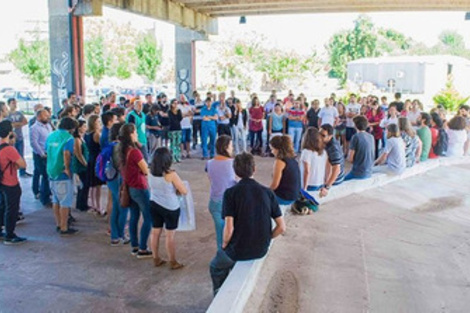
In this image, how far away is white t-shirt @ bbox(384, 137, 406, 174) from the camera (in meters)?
10.0

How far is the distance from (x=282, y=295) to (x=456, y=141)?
9230 mm

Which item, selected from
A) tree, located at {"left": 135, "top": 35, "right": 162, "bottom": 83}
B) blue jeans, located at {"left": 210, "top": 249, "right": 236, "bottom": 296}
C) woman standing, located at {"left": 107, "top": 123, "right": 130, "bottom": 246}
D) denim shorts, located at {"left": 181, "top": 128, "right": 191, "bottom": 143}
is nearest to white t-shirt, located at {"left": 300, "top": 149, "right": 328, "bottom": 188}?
woman standing, located at {"left": 107, "top": 123, "right": 130, "bottom": 246}

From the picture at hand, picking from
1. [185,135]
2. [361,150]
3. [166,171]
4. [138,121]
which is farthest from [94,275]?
[185,135]

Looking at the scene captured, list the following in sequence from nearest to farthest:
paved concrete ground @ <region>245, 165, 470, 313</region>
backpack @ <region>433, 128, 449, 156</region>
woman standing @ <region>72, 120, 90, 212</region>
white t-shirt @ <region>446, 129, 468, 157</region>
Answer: paved concrete ground @ <region>245, 165, 470, 313</region> < woman standing @ <region>72, 120, 90, 212</region> < backpack @ <region>433, 128, 449, 156</region> < white t-shirt @ <region>446, 129, 468, 157</region>

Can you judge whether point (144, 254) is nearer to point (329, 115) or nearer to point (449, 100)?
point (329, 115)

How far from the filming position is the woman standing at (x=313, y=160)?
7051 mm

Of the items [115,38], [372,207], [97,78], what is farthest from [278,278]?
[115,38]

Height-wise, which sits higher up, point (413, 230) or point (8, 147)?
point (8, 147)

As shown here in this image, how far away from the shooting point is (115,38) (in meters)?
63.4

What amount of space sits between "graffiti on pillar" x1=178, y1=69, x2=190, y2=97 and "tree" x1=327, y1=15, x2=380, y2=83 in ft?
174

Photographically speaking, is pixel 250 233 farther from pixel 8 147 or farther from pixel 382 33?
pixel 382 33

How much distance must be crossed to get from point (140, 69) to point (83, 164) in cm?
4005

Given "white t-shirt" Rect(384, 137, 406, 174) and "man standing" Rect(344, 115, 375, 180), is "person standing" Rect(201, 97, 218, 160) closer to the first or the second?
"white t-shirt" Rect(384, 137, 406, 174)

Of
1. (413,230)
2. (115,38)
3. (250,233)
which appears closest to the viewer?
(250,233)
